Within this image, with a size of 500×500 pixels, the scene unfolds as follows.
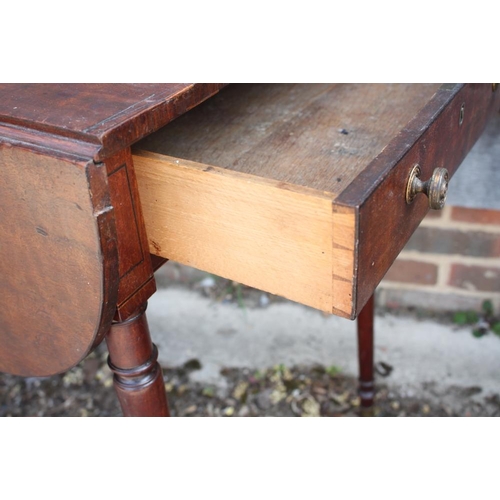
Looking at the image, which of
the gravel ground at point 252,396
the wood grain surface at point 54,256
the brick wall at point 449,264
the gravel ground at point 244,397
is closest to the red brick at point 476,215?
the brick wall at point 449,264

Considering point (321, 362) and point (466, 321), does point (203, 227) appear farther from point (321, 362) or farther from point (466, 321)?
point (466, 321)

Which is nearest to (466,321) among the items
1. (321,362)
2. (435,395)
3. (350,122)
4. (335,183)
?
(435,395)

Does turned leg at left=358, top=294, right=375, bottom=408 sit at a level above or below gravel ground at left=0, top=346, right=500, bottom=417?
above

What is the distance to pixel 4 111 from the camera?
69 centimetres

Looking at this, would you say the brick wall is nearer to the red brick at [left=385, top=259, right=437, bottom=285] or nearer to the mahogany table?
the red brick at [left=385, top=259, right=437, bottom=285]

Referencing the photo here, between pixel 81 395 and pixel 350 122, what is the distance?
3.61 ft

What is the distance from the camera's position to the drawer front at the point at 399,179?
2.00ft

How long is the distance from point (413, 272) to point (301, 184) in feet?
3.50

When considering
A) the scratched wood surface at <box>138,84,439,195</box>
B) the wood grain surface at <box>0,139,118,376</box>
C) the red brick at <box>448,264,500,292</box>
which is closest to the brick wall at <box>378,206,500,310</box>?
the red brick at <box>448,264,500,292</box>

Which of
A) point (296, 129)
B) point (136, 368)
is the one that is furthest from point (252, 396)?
point (296, 129)

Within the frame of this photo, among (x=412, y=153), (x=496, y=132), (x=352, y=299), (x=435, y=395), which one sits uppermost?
(x=412, y=153)

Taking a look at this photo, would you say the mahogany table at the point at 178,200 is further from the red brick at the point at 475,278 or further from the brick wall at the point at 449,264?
the red brick at the point at 475,278

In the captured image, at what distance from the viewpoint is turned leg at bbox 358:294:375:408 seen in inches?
A: 52.3

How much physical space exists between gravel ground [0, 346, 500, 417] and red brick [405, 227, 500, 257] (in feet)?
1.11
